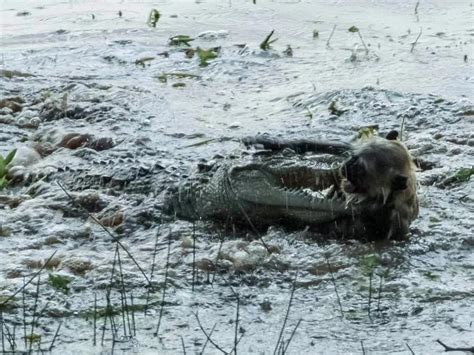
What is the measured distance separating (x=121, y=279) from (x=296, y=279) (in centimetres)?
82

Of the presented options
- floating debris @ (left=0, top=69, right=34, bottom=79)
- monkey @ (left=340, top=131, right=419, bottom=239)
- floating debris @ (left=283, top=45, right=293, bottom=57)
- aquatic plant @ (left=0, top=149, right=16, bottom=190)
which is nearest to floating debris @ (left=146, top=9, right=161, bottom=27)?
floating debris @ (left=283, top=45, right=293, bottom=57)

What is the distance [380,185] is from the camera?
5.33 m

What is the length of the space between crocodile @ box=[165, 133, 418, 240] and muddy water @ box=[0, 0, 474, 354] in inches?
3.6

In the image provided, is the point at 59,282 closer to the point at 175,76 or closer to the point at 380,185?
the point at 380,185

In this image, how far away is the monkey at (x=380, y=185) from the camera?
17.4 feet

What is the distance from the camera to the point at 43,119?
8.06 meters

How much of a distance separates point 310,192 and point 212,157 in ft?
5.22

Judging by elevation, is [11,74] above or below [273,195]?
below

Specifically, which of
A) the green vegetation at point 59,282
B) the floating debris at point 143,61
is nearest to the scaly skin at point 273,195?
the green vegetation at point 59,282

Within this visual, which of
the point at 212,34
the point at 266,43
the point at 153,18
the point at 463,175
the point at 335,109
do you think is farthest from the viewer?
the point at 153,18

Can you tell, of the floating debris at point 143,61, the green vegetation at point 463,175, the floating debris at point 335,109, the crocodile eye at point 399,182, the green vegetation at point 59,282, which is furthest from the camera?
the floating debris at point 143,61

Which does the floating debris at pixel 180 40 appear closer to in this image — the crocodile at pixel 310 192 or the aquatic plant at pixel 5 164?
the aquatic plant at pixel 5 164

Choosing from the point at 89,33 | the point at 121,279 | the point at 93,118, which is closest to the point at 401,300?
the point at 121,279

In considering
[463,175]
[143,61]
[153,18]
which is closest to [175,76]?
[143,61]
